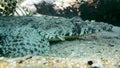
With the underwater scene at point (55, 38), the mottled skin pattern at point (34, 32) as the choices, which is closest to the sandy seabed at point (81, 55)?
the underwater scene at point (55, 38)

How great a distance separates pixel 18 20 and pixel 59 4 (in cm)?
445

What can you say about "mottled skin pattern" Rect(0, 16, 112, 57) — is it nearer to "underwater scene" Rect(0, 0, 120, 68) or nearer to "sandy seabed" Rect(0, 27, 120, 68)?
"underwater scene" Rect(0, 0, 120, 68)

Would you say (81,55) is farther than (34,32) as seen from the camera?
No

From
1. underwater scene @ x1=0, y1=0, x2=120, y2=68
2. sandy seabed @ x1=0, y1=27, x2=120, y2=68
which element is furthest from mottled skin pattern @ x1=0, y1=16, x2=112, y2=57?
sandy seabed @ x1=0, y1=27, x2=120, y2=68

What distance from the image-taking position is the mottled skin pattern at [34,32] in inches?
174

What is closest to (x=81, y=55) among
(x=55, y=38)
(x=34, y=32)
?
(x=55, y=38)

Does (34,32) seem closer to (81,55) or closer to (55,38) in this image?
(55,38)

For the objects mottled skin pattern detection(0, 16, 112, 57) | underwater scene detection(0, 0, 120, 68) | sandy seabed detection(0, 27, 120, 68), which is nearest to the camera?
sandy seabed detection(0, 27, 120, 68)

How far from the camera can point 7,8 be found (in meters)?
7.44

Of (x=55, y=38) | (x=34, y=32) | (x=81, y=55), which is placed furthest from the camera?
(x=55, y=38)

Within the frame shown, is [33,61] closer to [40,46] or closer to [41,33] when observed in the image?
[40,46]

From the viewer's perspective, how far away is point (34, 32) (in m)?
5.11

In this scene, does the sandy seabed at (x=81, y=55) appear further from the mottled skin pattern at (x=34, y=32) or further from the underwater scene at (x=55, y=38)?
the mottled skin pattern at (x=34, y=32)

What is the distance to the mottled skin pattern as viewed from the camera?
14.5 ft
